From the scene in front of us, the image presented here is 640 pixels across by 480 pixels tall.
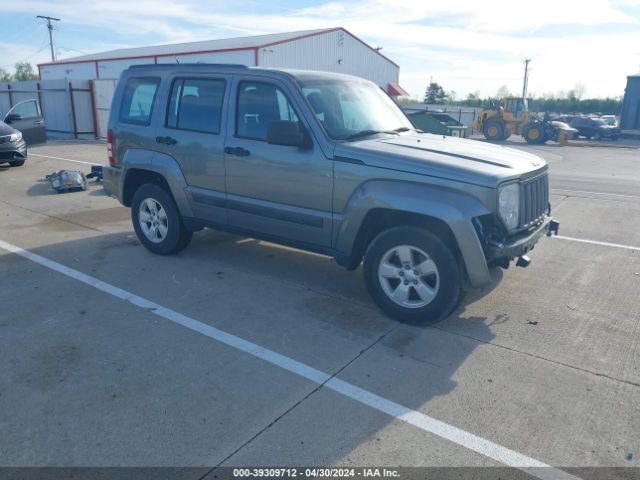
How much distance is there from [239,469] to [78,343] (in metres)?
1.99

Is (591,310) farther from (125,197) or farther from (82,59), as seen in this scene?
(82,59)

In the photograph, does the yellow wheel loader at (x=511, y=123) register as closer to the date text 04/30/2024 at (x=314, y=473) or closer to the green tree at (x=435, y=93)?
the date text 04/30/2024 at (x=314, y=473)

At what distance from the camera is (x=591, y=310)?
4.79 metres

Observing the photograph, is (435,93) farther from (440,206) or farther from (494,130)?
(440,206)

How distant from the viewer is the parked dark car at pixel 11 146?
12.4 metres

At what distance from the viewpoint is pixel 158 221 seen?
616cm

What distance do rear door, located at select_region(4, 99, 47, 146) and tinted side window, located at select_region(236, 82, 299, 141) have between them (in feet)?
38.2

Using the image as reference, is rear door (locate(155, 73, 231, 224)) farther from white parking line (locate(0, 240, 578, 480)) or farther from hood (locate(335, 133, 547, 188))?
hood (locate(335, 133, 547, 188))

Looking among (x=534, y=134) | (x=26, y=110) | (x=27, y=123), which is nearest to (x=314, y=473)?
(x=27, y=123)

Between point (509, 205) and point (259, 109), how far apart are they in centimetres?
251

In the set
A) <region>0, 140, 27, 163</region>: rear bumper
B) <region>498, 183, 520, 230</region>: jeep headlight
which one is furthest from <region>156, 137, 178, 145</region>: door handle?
<region>0, 140, 27, 163</region>: rear bumper

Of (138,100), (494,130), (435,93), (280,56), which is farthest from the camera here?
(435,93)

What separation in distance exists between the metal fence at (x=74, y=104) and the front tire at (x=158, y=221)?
1850cm

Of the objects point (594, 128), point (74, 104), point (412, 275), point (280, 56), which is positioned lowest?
point (412, 275)
